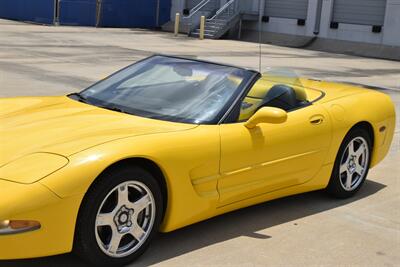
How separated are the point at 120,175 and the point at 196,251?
0.83m

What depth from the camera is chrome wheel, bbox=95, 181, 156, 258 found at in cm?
342

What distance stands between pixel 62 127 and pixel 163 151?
669mm

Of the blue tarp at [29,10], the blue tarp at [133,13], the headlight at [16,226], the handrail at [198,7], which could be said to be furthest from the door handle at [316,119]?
the blue tarp at [133,13]

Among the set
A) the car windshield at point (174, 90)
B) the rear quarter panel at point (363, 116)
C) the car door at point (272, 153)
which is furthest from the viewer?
the rear quarter panel at point (363, 116)

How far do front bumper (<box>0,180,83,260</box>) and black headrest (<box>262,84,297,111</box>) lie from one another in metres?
1.99

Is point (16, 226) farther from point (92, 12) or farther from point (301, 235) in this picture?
point (92, 12)

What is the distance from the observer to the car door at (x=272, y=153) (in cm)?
405

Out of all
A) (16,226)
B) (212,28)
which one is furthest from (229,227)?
(212,28)

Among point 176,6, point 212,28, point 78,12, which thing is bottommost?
point 212,28

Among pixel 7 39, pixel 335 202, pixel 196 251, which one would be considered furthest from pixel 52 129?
pixel 7 39

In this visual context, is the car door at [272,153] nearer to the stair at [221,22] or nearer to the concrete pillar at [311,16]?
the stair at [221,22]

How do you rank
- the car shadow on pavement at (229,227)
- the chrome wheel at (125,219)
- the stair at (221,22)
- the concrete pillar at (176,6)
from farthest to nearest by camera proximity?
the concrete pillar at (176,6) < the stair at (221,22) < the car shadow on pavement at (229,227) < the chrome wheel at (125,219)

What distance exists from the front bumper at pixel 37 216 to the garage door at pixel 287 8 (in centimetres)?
3067

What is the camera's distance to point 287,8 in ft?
110
